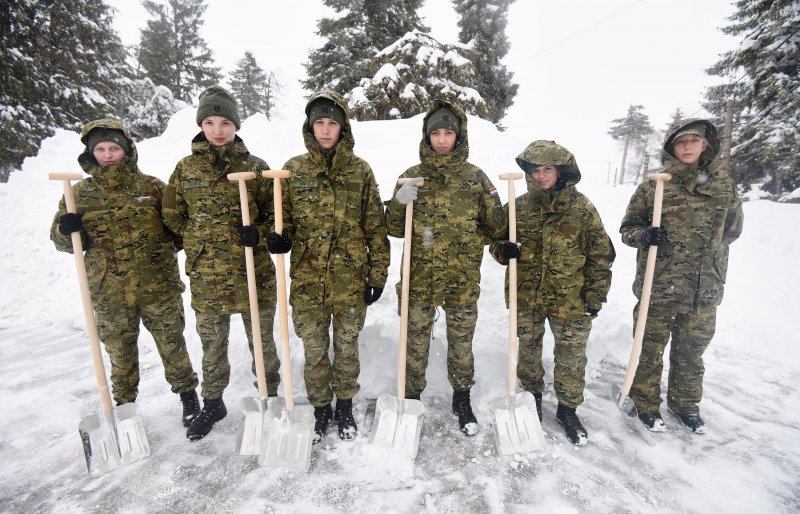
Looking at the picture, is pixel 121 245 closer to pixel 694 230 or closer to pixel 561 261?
pixel 561 261

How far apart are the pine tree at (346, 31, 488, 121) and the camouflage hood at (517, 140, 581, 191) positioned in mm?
6817

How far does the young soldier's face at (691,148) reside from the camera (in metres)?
2.87

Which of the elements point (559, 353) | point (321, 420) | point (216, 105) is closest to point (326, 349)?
point (321, 420)

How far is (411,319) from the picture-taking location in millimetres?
3012

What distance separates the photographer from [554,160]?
9.18ft

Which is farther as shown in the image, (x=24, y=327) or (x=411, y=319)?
(x=24, y=327)

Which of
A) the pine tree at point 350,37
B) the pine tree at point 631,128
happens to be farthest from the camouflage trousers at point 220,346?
the pine tree at point 631,128

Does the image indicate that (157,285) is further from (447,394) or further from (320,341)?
(447,394)

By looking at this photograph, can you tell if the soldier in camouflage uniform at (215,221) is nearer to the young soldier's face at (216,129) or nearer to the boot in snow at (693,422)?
the young soldier's face at (216,129)

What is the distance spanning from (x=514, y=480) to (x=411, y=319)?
1.39m

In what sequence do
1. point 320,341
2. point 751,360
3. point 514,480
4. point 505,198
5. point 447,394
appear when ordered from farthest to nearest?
point 505,198 → point 751,360 → point 447,394 → point 320,341 → point 514,480

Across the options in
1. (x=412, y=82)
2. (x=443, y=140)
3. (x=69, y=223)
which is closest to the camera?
(x=69, y=223)

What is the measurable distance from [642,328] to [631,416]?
77 cm

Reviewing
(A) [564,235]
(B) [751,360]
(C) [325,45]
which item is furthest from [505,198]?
(C) [325,45]
